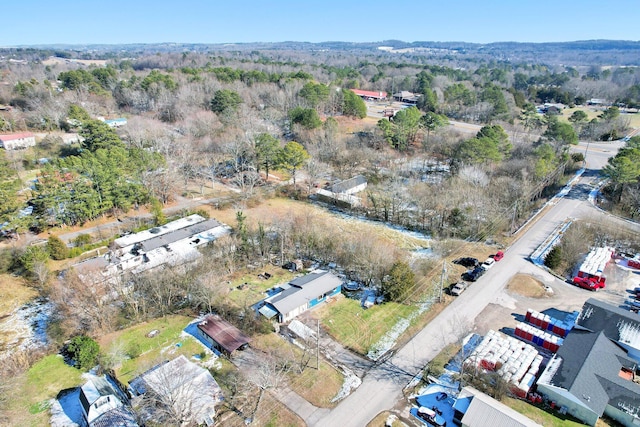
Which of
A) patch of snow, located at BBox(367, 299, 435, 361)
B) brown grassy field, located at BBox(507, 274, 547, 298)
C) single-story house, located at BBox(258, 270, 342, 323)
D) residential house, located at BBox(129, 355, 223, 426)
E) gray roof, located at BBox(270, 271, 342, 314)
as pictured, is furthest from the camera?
brown grassy field, located at BBox(507, 274, 547, 298)

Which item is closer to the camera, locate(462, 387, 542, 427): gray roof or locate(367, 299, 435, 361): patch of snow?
locate(462, 387, 542, 427): gray roof

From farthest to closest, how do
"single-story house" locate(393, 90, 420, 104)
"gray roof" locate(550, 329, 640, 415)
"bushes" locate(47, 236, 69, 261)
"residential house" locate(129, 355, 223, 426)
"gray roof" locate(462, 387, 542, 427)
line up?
"single-story house" locate(393, 90, 420, 104), "bushes" locate(47, 236, 69, 261), "gray roof" locate(550, 329, 640, 415), "residential house" locate(129, 355, 223, 426), "gray roof" locate(462, 387, 542, 427)

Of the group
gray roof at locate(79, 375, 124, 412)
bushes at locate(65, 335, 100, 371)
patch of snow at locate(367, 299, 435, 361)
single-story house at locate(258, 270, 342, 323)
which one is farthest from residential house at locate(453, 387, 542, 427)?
bushes at locate(65, 335, 100, 371)

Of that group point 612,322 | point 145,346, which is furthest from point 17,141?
point 612,322

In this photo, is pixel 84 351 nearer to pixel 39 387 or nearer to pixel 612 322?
pixel 39 387

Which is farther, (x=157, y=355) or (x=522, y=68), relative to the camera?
(x=522, y=68)

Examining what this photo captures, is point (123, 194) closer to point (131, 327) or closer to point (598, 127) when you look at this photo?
point (131, 327)

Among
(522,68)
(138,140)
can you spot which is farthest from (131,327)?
(522,68)

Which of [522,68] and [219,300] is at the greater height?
[522,68]

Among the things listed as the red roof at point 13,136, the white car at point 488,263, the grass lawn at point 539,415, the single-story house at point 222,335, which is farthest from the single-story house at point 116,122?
the grass lawn at point 539,415

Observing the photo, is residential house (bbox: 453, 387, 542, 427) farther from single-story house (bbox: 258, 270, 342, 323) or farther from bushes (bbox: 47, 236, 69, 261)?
bushes (bbox: 47, 236, 69, 261)
